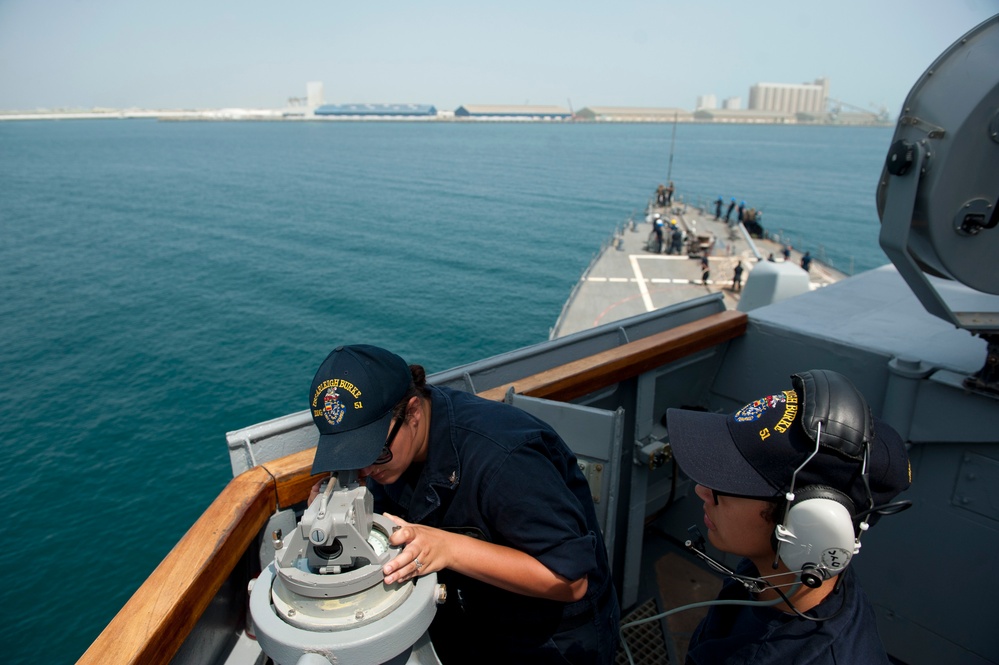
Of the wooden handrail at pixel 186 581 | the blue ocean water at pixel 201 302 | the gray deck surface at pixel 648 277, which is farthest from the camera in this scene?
the gray deck surface at pixel 648 277

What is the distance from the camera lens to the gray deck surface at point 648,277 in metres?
23.6

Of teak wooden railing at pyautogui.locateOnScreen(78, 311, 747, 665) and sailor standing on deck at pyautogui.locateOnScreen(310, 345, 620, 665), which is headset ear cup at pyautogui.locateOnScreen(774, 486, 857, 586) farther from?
teak wooden railing at pyautogui.locateOnScreen(78, 311, 747, 665)

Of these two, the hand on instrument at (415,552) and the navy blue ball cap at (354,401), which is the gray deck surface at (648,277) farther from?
the hand on instrument at (415,552)

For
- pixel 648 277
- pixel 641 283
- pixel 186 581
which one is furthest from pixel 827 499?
pixel 648 277

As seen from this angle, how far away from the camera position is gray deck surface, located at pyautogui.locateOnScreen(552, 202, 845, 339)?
931 inches

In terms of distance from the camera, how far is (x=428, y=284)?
3822 centimetres

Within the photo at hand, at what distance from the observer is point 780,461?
1496 millimetres

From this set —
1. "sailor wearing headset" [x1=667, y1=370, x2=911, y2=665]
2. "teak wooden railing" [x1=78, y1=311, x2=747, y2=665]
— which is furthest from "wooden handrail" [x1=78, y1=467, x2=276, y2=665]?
"sailor wearing headset" [x1=667, y1=370, x2=911, y2=665]

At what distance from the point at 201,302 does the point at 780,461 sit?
1428 inches

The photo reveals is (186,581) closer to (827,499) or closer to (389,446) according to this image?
(389,446)

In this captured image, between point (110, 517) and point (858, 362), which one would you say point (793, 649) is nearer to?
point (858, 362)

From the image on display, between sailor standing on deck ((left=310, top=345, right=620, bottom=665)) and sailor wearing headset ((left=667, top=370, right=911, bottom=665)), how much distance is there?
1.48ft

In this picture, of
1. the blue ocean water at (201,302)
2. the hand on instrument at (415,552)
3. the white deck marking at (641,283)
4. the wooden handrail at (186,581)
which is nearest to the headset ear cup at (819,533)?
the hand on instrument at (415,552)

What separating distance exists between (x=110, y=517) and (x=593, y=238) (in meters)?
38.3
